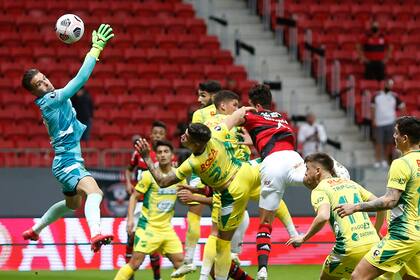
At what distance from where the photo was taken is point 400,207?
31.6 ft

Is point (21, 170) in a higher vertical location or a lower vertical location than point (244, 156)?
lower

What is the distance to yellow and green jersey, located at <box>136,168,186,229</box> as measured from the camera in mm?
13062

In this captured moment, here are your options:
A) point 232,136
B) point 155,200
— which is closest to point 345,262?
point 232,136

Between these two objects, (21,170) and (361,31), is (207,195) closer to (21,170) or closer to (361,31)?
(21,170)

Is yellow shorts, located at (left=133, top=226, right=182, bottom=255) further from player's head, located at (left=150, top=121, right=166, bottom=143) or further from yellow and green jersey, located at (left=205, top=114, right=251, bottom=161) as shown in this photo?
player's head, located at (left=150, top=121, right=166, bottom=143)

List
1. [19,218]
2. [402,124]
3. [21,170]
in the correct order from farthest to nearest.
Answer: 1. [21,170]
2. [19,218]
3. [402,124]

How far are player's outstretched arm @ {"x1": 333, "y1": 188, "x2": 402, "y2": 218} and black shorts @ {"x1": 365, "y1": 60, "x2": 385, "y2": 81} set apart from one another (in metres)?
13.5

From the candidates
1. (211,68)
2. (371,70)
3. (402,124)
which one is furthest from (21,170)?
(402,124)

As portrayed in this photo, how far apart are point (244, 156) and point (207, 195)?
614 millimetres

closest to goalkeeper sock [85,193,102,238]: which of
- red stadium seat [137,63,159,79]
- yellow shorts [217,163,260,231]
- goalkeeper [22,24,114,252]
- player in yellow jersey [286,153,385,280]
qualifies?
goalkeeper [22,24,114,252]

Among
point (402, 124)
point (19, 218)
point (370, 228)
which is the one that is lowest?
point (19, 218)

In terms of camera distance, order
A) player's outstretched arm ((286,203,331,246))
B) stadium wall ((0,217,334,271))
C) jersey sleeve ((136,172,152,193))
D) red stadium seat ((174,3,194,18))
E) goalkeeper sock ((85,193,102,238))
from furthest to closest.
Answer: red stadium seat ((174,3,194,18))
stadium wall ((0,217,334,271))
jersey sleeve ((136,172,152,193))
goalkeeper sock ((85,193,102,238))
player's outstretched arm ((286,203,331,246))

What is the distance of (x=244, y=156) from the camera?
12.6 m

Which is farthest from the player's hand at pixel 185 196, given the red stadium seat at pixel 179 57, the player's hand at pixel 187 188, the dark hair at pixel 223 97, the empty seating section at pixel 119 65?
the red stadium seat at pixel 179 57
